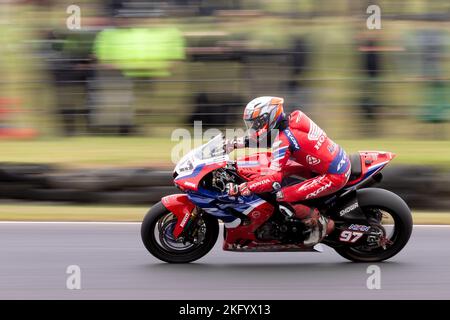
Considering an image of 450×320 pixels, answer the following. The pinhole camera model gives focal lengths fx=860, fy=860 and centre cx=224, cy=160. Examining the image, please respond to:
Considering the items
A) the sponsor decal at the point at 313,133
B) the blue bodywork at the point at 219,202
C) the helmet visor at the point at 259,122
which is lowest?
the blue bodywork at the point at 219,202

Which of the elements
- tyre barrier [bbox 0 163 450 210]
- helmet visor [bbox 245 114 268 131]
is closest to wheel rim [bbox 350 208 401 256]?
helmet visor [bbox 245 114 268 131]

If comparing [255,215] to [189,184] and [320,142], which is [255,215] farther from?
[320,142]

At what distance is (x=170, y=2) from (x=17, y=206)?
4626 mm

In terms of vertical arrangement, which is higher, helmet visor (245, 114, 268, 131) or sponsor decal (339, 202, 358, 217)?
helmet visor (245, 114, 268, 131)

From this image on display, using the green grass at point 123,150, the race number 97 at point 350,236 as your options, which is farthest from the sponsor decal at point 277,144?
the green grass at point 123,150

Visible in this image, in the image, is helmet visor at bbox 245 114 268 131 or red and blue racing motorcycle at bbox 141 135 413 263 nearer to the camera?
helmet visor at bbox 245 114 268 131

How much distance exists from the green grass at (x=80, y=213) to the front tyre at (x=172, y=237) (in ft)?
7.12

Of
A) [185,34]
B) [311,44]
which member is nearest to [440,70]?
[311,44]

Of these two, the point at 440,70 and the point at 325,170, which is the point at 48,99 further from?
the point at 325,170

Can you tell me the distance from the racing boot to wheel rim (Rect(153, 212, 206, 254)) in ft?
2.61

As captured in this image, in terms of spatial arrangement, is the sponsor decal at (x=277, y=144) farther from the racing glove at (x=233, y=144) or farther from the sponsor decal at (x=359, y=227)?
the sponsor decal at (x=359, y=227)

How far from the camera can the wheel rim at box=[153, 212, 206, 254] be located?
6.97m

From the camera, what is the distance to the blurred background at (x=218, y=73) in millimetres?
12539

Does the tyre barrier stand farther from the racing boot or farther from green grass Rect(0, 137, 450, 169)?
the racing boot
